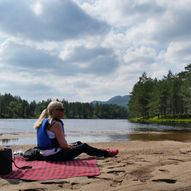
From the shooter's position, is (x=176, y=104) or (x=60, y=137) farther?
(x=176, y=104)

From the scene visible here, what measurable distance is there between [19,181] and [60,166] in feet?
6.01

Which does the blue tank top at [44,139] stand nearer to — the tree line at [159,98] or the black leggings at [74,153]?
the black leggings at [74,153]

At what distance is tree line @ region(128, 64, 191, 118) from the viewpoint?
115750 mm

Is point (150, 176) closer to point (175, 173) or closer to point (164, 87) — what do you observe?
point (175, 173)

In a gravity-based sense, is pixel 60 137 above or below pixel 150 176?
above

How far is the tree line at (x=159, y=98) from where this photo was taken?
116 meters

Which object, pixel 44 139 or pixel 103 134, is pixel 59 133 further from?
pixel 103 134

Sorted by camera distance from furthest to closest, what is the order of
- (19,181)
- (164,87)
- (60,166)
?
(164,87) < (60,166) < (19,181)

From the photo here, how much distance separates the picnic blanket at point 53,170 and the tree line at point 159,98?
93447 millimetres

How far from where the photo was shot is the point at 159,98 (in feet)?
382

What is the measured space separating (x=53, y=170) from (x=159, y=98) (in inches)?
4274

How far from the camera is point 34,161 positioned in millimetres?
10984

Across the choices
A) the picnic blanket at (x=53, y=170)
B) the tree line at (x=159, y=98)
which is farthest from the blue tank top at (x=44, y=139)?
the tree line at (x=159, y=98)

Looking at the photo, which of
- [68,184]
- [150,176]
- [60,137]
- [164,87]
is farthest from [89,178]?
[164,87]
